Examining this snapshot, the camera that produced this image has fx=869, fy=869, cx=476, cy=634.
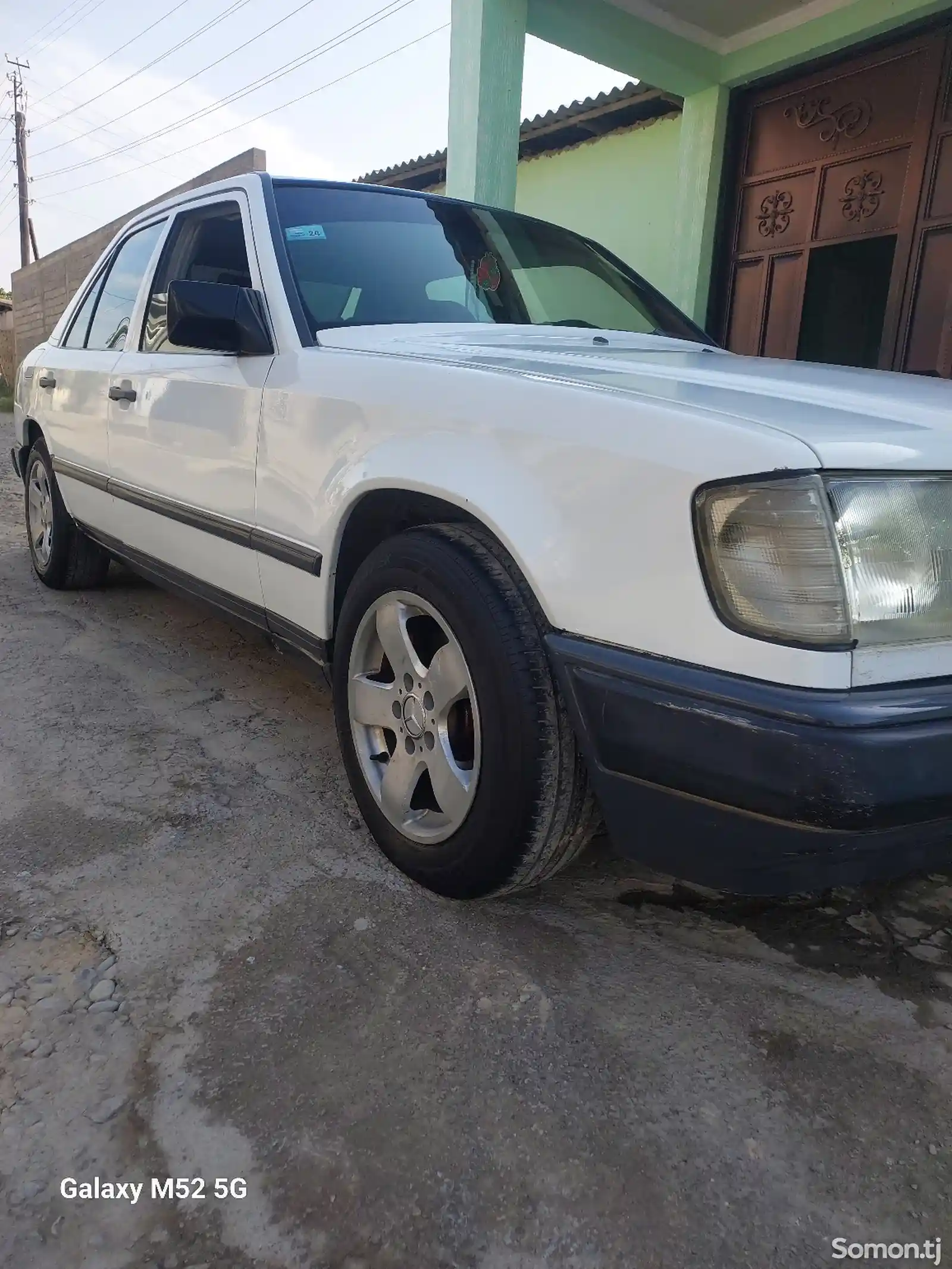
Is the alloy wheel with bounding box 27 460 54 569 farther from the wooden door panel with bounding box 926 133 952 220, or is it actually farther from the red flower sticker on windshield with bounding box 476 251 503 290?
the wooden door panel with bounding box 926 133 952 220

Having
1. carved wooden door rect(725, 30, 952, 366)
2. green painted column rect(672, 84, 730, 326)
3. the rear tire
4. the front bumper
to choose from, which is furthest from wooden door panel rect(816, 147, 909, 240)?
the front bumper

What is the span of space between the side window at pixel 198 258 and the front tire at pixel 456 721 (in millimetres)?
1218

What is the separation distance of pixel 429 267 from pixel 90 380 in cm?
167

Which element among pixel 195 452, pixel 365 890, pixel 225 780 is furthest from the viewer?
pixel 195 452

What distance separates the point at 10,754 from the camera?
2.43 m

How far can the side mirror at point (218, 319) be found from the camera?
2.17 meters

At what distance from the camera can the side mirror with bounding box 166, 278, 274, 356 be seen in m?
2.17

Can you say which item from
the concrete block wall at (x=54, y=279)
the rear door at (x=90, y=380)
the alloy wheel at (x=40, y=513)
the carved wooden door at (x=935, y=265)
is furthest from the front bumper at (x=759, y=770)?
the concrete block wall at (x=54, y=279)

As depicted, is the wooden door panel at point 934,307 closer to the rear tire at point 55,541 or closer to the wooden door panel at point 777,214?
the wooden door panel at point 777,214

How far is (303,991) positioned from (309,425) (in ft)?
4.01

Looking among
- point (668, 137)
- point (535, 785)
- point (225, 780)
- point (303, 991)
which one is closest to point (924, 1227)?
point (535, 785)

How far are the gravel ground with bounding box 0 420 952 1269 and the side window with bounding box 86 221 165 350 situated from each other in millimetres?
1980

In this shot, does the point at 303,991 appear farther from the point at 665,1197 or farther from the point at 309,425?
the point at 309,425

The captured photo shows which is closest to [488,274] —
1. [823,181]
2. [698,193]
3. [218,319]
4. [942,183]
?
[218,319]
